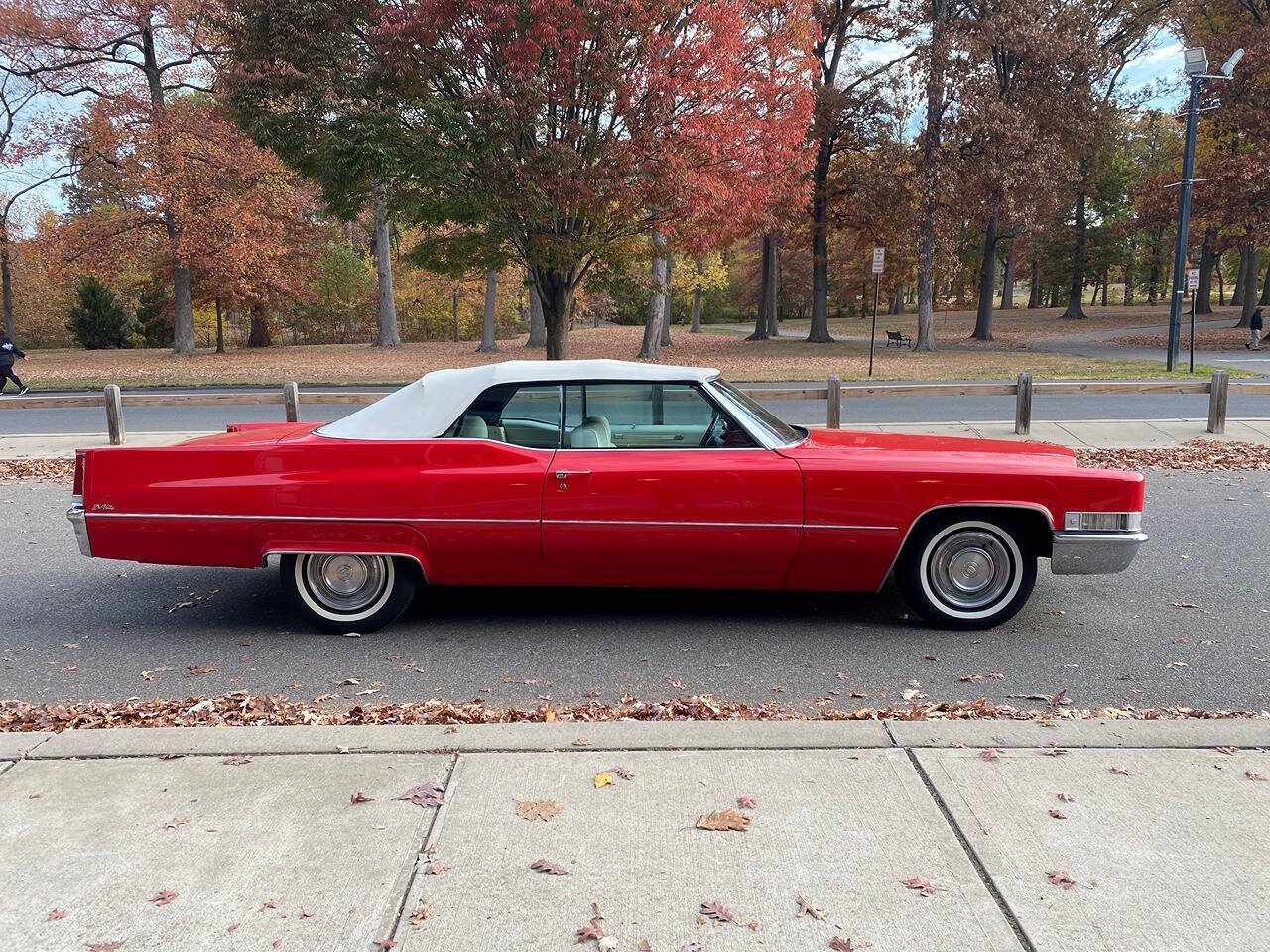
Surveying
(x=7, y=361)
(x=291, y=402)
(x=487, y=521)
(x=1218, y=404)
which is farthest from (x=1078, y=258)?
(x=487, y=521)

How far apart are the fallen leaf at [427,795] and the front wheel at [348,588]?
6.16 feet

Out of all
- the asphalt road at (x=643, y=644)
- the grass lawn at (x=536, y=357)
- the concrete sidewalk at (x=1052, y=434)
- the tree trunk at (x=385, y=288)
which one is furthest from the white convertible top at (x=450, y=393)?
the tree trunk at (x=385, y=288)

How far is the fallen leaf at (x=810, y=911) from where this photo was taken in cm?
257

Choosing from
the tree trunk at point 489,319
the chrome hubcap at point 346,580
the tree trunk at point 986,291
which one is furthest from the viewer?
the tree trunk at point 986,291

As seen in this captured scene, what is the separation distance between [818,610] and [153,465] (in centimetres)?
365

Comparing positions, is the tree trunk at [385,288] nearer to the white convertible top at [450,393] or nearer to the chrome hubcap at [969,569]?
the white convertible top at [450,393]

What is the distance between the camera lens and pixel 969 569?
5.04 meters

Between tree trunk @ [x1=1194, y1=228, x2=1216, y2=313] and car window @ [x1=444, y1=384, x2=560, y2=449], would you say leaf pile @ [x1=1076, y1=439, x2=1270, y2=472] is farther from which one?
tree trunk @ [x1=1194, y1=228, x2=1216, y2=313]

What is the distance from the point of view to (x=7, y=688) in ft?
14.5

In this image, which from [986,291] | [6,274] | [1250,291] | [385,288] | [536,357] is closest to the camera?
[536,357]

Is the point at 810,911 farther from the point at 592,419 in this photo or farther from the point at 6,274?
the point at 6,274

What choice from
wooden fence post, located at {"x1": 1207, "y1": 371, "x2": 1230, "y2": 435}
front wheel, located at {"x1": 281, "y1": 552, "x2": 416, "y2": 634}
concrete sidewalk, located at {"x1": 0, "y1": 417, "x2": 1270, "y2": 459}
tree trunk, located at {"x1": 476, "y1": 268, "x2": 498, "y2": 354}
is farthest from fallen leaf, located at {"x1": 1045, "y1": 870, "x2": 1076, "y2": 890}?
tree trunk, located at {"x1": 476, "y1": 268, "x2": 498, "y2": 354}

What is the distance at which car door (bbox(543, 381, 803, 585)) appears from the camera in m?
4.81

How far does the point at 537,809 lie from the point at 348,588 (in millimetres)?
2348
